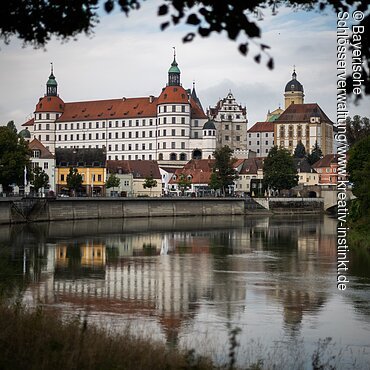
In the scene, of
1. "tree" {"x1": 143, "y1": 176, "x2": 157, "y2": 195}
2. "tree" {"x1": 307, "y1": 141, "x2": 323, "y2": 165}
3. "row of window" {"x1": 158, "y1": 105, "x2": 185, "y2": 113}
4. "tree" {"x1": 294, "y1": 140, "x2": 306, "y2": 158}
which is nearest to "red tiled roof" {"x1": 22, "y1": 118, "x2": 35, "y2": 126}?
"row of window" {"x1": 158, "y1": 105, "x2": 185, "y2": 113}

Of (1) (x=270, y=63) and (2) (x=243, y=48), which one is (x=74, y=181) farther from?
(1) (x=270, y=63)

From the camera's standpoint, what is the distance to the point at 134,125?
13800 centimetres

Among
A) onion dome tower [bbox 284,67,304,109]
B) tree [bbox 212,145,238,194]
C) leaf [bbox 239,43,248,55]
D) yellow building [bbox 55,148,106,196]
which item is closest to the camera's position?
leaf [bbox 239,43,248,55]

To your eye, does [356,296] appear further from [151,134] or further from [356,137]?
[151,134]

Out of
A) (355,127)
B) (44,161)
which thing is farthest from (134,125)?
(44,161)

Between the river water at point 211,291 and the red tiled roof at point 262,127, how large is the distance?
115156 mm

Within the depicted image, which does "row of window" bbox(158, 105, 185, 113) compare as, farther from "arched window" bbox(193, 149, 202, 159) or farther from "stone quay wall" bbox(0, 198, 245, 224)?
"stone quay wall" bbox(0, 198, 245, 224)

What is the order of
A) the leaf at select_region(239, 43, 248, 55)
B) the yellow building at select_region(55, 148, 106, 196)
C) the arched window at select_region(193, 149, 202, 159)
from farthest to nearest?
the arched window at select_region(193, 149, 202, 159)
the yellow building at select_region(55, 148, 106, 196)
the leaf at select_region(239, 43, 248, 55)

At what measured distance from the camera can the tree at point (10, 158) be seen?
61.3 metres

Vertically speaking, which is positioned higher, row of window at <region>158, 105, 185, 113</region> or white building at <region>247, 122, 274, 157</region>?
row of window at <region>158, 105, 185, 113</region>

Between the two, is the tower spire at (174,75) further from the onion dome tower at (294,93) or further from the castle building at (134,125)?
the onion dome tower at (294,93)

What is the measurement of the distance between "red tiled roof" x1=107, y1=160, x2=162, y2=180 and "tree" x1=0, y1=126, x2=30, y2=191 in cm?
3715

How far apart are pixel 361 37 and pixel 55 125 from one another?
137963mm

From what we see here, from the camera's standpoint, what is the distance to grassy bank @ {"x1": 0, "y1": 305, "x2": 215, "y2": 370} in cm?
973
